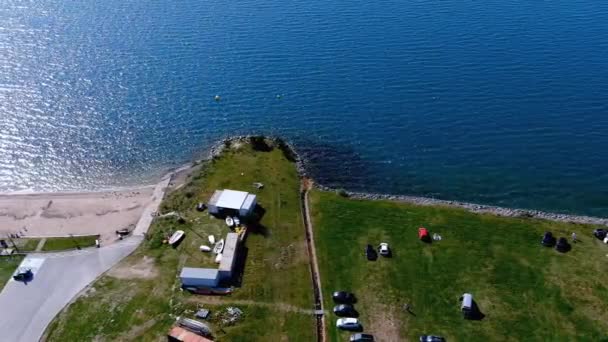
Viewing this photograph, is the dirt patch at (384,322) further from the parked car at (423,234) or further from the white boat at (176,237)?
the white boat at (176,237)

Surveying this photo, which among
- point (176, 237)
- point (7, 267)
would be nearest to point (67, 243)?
point (7, 267)

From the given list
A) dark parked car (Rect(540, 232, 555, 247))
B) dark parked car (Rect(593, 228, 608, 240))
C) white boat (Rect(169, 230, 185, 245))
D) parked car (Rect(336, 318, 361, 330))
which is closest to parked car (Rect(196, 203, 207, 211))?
white boat (Rect(169, 230, 185, 245))

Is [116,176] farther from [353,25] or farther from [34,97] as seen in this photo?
[353,25]

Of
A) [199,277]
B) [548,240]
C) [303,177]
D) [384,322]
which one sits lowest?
[384,322]

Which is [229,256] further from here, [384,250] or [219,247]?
[384,250]

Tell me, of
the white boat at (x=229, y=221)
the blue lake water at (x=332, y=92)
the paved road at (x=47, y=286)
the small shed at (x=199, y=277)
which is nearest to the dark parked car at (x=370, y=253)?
the blue lake water at (x=332, y=92)

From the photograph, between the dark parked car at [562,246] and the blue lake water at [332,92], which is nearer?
the dark parked car at [562,246]
